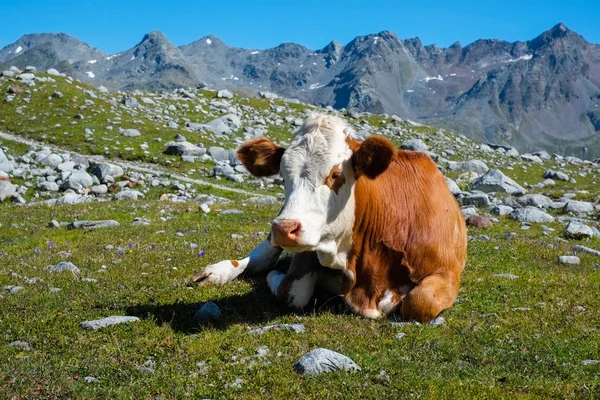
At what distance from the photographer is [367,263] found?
8242mm

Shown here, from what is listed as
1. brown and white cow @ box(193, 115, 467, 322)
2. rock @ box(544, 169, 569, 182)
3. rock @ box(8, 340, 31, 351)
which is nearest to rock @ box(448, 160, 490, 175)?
rock @ box(544, 169, 569, 182)

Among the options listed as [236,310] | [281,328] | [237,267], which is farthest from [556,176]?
[281,328]

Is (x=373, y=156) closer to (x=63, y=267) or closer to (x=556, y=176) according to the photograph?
(x=63, y=267)

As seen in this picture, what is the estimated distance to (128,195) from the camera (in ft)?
84.5

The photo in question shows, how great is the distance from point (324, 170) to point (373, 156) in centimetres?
67

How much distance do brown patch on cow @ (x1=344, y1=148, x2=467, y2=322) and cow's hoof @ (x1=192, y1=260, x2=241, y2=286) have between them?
9.12ft

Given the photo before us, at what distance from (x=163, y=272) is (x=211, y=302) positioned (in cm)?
278

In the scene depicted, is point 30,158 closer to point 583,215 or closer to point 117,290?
point 117,290

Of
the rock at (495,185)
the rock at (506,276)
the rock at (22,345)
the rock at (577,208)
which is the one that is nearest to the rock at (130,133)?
the rock at (495,185)

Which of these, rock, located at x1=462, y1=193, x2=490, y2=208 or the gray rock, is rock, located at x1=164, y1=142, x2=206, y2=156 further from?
rock, located at x1=462, y1=193, x2=490, y2=208

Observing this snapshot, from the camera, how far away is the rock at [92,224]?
16.8 metres

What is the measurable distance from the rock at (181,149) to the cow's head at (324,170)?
30.0 metres

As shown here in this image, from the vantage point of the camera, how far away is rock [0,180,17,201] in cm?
2420

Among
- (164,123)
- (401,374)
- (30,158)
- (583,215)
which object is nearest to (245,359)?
(401,374)
